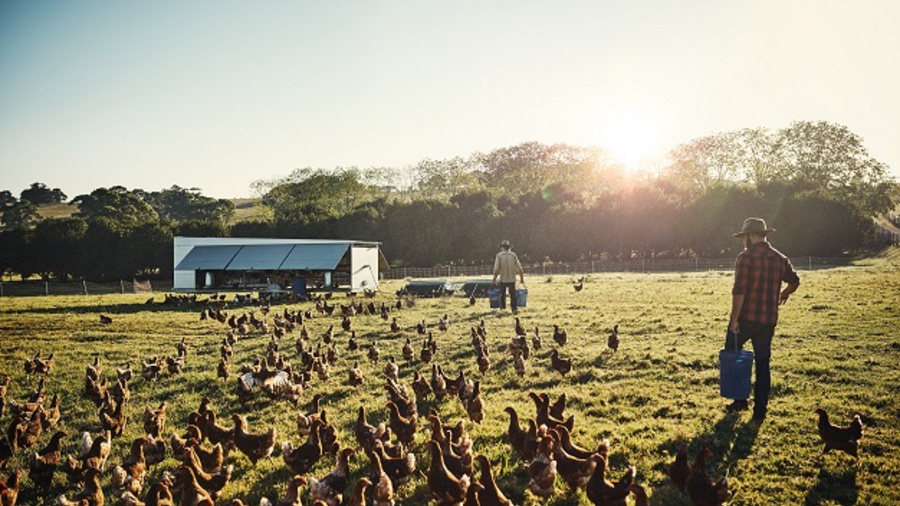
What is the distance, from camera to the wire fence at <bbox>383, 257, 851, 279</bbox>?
1864 inches

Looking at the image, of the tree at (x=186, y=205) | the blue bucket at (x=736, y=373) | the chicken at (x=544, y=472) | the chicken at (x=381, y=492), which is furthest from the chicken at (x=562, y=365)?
the tree at (x=186, y=205)

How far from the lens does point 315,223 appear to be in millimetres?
66625

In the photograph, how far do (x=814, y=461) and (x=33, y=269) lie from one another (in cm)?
7487

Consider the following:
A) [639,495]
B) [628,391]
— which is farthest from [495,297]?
[639,495]

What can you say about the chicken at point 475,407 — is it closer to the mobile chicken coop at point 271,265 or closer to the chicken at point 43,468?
the chicken at point 43,468

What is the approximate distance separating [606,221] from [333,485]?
6093 cm

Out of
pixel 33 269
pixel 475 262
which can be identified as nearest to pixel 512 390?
pixel 475 262

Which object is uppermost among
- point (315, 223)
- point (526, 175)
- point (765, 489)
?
point (526, 175)

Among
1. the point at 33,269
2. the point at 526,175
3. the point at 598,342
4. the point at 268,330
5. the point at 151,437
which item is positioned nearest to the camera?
the point at 151,437

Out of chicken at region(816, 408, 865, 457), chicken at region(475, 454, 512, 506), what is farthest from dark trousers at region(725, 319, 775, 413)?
chicken at region(475, 454, 512, 506)

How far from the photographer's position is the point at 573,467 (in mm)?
5305

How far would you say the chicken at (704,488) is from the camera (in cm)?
471

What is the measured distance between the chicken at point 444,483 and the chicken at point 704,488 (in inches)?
78.8

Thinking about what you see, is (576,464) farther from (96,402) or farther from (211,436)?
(96,402)
